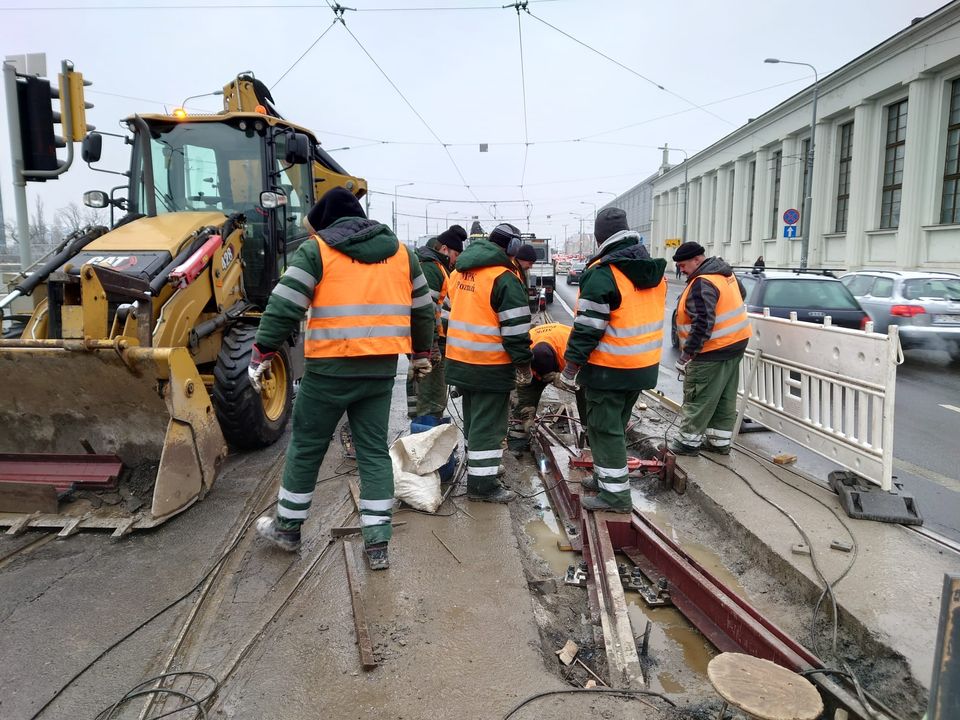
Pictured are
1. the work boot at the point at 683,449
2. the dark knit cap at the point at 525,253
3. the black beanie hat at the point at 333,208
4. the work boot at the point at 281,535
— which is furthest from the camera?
the work boot at the point at 683,449

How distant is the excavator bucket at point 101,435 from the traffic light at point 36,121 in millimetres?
1736

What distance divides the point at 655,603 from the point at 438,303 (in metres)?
3.60

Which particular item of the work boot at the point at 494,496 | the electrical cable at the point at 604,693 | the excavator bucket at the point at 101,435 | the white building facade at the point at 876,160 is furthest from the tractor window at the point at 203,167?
the white building facade at the point at 876,160

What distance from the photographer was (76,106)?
16.6ft

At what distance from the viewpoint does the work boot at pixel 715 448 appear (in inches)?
215

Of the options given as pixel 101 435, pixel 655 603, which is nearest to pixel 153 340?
pixel 101 435

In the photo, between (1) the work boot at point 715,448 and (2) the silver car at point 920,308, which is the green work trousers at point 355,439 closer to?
(1) the work boot at point 715,448

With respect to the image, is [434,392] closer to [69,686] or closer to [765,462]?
[765,462]

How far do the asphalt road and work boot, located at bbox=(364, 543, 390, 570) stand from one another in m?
3.36

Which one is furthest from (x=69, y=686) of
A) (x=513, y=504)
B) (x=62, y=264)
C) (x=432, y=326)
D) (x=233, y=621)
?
(x=62, y=264)

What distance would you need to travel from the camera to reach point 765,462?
5.27m

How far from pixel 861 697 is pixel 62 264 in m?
5.64

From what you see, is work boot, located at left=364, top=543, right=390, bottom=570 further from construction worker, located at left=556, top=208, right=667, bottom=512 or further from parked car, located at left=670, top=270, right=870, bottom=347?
parked car, located at left=670, top=270, right=870, bottom=347

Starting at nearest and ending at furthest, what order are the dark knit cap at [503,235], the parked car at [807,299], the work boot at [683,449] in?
1. the dark knit cap at [503,235]
2. the work boot at [683,449]
3. the parked car at [807,299]
